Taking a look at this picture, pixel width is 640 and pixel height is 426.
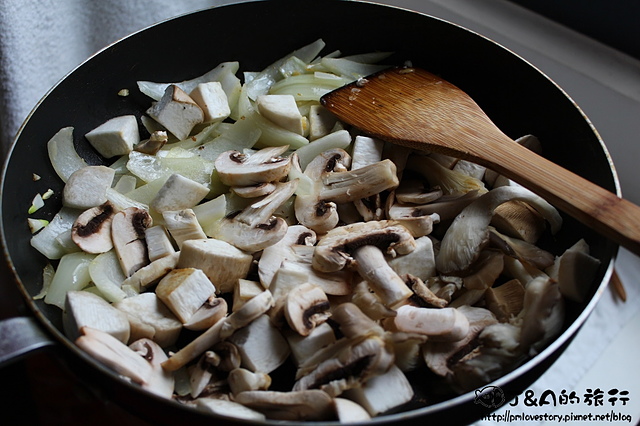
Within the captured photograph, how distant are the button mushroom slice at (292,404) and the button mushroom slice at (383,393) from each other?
0.05m

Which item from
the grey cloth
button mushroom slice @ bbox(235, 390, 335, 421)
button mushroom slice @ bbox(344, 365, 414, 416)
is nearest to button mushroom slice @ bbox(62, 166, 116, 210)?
the grey cloth

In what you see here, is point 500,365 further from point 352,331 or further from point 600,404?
point 600,404

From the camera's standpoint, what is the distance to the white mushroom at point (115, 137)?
4.60ft

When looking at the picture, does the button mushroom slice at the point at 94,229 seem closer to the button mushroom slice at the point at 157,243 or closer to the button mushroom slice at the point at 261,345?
the button mushroom slice at the point at 157,243

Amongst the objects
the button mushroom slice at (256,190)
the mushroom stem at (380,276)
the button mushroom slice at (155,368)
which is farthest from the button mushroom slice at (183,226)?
the mushroom stem at (380,276)

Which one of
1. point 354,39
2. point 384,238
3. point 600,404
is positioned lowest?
point 600,404

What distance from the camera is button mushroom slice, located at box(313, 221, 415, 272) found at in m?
1.15

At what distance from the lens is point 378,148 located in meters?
1.41

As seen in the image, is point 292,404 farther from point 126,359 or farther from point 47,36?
point 47,36

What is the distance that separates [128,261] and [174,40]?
2.10ft

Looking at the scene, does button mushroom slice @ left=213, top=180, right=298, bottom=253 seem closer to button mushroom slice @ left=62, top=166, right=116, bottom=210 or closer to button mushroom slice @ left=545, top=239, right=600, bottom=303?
button mushroom slice @ left=62, top=166, right=116, bottom=210

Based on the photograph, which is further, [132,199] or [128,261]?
[132,199]

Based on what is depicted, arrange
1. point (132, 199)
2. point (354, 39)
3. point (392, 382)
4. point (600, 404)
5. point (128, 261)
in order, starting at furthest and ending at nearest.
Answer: point (354, 39) → point (600, 404) → point (132, 199) → point (128, 261) → point (392, 382)

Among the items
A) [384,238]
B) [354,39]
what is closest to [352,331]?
[384,238]
